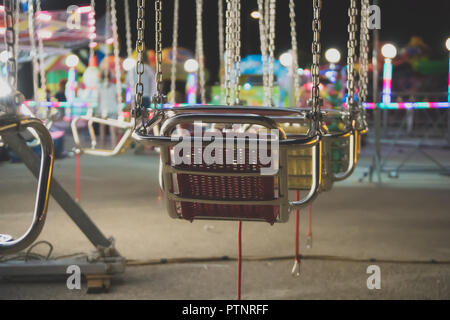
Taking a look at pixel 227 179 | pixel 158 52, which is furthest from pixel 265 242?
pixel 227 179

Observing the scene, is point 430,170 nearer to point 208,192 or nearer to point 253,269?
point 253,269

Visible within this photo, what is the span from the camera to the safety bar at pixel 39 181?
182cm

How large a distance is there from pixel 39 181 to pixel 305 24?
23.6 meters

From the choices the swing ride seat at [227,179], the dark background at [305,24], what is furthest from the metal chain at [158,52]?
the dark background at [305,24]

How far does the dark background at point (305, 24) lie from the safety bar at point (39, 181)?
1671 centimetres

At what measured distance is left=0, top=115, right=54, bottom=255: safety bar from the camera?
1.82 meters

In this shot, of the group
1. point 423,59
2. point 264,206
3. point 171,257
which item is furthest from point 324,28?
point 264,206

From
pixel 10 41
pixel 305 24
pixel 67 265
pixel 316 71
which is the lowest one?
pixel 67 265

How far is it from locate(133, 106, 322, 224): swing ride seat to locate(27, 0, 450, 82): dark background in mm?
16367

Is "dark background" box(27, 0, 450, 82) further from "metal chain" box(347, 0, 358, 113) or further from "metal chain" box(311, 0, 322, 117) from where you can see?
"metal chain" box(311, 0, 322, 117)

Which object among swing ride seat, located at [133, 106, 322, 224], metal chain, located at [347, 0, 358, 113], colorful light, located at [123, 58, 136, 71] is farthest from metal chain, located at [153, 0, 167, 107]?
colorful light, located at [123, 58, 136, 71]

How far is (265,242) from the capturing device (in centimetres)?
529

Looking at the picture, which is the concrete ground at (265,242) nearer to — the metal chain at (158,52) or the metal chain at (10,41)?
the metal chain at (158,52)

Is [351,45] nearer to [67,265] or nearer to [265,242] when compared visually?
[67,265]
